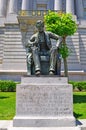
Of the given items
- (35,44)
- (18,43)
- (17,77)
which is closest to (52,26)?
(17,77)

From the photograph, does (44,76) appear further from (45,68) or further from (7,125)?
(7,125)

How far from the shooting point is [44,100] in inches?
448

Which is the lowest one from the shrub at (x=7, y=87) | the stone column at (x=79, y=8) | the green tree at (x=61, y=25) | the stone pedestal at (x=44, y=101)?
the shrub at (x=7, y=87)

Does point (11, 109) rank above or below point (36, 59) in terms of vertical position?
below

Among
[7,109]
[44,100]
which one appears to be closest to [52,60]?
[44,100]

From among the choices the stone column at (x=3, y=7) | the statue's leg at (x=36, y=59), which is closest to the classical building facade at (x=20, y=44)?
the stone column at (x=3, y=7)

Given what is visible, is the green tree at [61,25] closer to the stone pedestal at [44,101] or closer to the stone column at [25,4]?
the stone column at [25,4]

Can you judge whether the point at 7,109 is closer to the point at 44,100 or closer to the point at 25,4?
the point at 44,100

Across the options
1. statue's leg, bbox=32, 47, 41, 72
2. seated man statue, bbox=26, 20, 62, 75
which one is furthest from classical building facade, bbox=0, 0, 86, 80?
statue's leg, bbox=32, 47, 41, 72

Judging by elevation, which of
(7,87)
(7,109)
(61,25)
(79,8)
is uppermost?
(79,8)

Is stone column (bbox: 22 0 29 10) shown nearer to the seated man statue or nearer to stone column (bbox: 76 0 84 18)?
stone column (bbox: 76 0 84 18)

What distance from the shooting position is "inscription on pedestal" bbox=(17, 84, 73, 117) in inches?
444

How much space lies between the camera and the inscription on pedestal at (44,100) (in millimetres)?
11289

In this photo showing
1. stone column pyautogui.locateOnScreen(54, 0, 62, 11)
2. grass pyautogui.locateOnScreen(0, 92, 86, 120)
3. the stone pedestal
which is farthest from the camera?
stone column pyautogui.locateOnScreen(54, 0, 62, 11)
